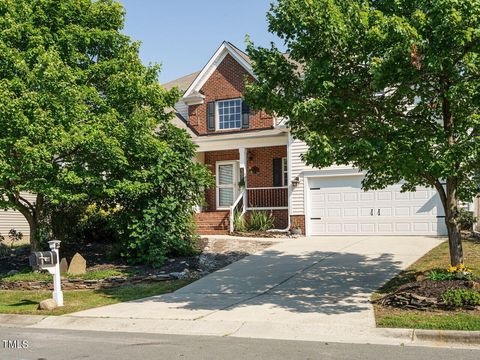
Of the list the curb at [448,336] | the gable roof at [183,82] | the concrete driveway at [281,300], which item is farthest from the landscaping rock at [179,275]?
the gable roof at [183,82]

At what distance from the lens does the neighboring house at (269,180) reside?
18094mm

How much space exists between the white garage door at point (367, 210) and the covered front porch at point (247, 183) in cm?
157

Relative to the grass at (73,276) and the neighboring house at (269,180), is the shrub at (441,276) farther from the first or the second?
the neighboring house at (269,180)

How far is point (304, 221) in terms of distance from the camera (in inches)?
760

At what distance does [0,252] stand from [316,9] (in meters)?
14.2

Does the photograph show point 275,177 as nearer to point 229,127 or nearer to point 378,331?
point 229,127

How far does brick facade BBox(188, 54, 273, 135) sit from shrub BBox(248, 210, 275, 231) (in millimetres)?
3902

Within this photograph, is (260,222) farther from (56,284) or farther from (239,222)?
(56,284)

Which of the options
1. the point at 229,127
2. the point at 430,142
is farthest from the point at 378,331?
the point at 229,127

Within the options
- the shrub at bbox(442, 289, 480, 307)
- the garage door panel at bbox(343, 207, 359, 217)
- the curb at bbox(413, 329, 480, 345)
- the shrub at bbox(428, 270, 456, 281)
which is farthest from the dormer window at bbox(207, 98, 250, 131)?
the curb at bbox(413, 329, 480, 345)

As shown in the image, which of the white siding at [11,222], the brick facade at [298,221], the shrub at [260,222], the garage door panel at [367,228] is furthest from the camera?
the white siding at [11,222]

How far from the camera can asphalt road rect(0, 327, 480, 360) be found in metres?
6.70

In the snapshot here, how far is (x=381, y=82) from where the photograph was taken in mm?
8938

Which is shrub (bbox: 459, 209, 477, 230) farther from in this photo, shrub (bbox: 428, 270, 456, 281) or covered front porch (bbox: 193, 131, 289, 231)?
shrub (bbox: 428, 270, 456, 281)
